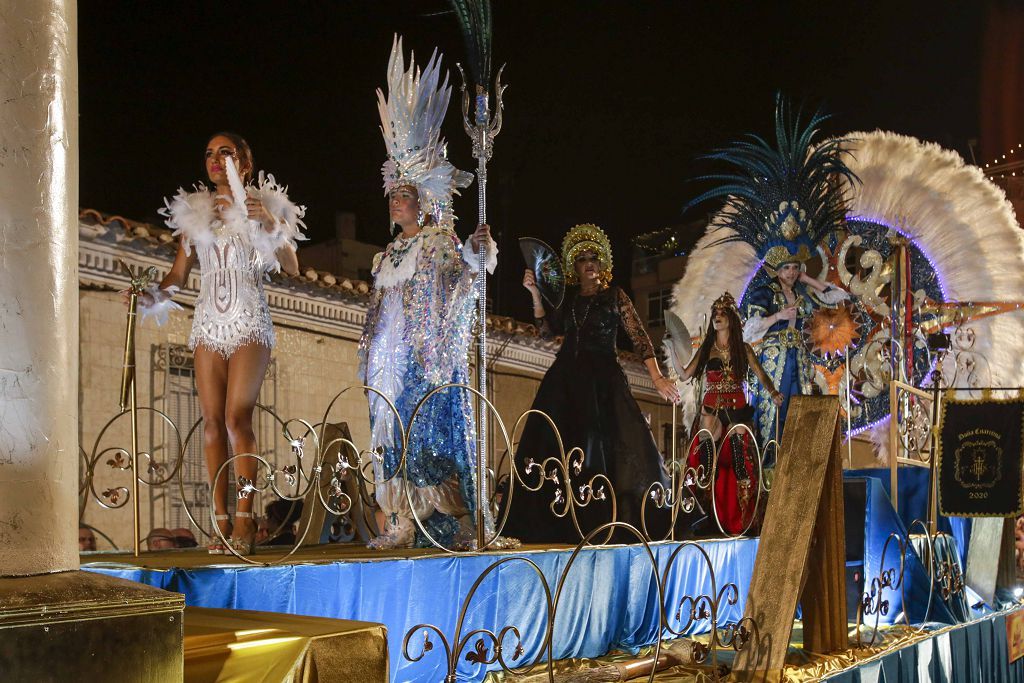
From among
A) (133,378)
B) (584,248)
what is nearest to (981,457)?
(584,248)

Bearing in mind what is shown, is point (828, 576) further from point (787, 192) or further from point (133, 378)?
point (787, 192)

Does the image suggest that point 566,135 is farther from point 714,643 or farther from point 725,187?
point 714,643

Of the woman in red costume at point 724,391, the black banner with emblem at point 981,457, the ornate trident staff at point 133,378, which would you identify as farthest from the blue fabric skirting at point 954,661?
the ornate trident staff at point 133,378

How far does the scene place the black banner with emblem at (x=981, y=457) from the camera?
5641 millimetres

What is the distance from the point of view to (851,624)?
4.82 meters

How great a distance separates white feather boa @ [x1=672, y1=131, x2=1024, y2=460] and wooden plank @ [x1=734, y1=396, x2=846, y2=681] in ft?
12.5

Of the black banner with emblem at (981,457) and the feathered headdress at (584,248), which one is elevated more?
the feathered headdress at (584,248)

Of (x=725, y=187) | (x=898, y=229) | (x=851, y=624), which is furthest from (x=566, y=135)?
(x=851, y=624)

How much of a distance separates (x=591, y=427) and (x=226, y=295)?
2.15 metres

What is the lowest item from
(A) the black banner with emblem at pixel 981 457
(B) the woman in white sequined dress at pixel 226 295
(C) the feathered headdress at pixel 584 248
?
(A) the black banner with emblem at pixel 981 457

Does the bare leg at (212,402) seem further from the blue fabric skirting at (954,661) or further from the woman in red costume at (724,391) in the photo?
the woman in red costume at (724,391)

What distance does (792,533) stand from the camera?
11.3 ft

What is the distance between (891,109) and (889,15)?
88 cm

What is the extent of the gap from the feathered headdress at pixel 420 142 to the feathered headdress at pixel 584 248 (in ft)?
4.23
